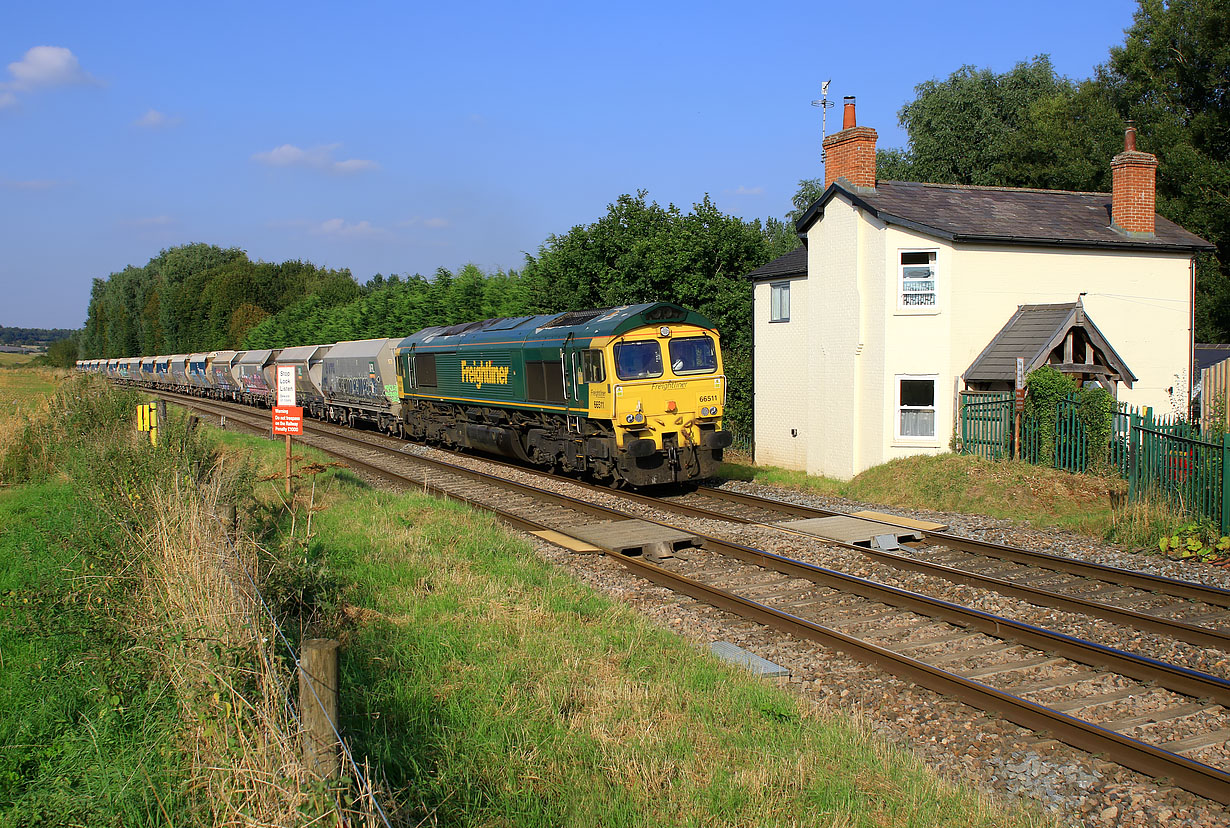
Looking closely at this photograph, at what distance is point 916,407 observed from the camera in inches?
707

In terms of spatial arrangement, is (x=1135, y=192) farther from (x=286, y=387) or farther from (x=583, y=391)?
(x=286, y=387)

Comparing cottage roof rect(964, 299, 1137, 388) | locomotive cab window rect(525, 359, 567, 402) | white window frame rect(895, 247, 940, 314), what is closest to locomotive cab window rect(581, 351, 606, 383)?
locomotive cab window rect(525, 359, 567, 402)

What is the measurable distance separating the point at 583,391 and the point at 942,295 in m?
7.73

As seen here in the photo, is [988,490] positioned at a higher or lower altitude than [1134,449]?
lower

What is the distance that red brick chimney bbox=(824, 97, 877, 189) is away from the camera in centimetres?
1892

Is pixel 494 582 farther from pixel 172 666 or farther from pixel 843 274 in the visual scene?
pixel 843 274

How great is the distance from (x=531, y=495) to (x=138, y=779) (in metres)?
12.3

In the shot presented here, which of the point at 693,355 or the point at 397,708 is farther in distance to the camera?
the point at 693,355

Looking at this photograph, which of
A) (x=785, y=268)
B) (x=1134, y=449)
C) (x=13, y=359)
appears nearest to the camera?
(x=1134, y=449)

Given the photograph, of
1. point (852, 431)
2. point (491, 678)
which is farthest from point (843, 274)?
point (491, 678)

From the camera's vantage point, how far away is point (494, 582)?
348 inches

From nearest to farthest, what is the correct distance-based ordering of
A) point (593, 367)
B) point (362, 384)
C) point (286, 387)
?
point (286, 387), point (593, 367), point (362, 384)

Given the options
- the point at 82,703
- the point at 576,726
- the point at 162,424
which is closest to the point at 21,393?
the point at 162,424

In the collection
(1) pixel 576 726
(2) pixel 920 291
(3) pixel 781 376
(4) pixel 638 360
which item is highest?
(2) pixel 920 291
